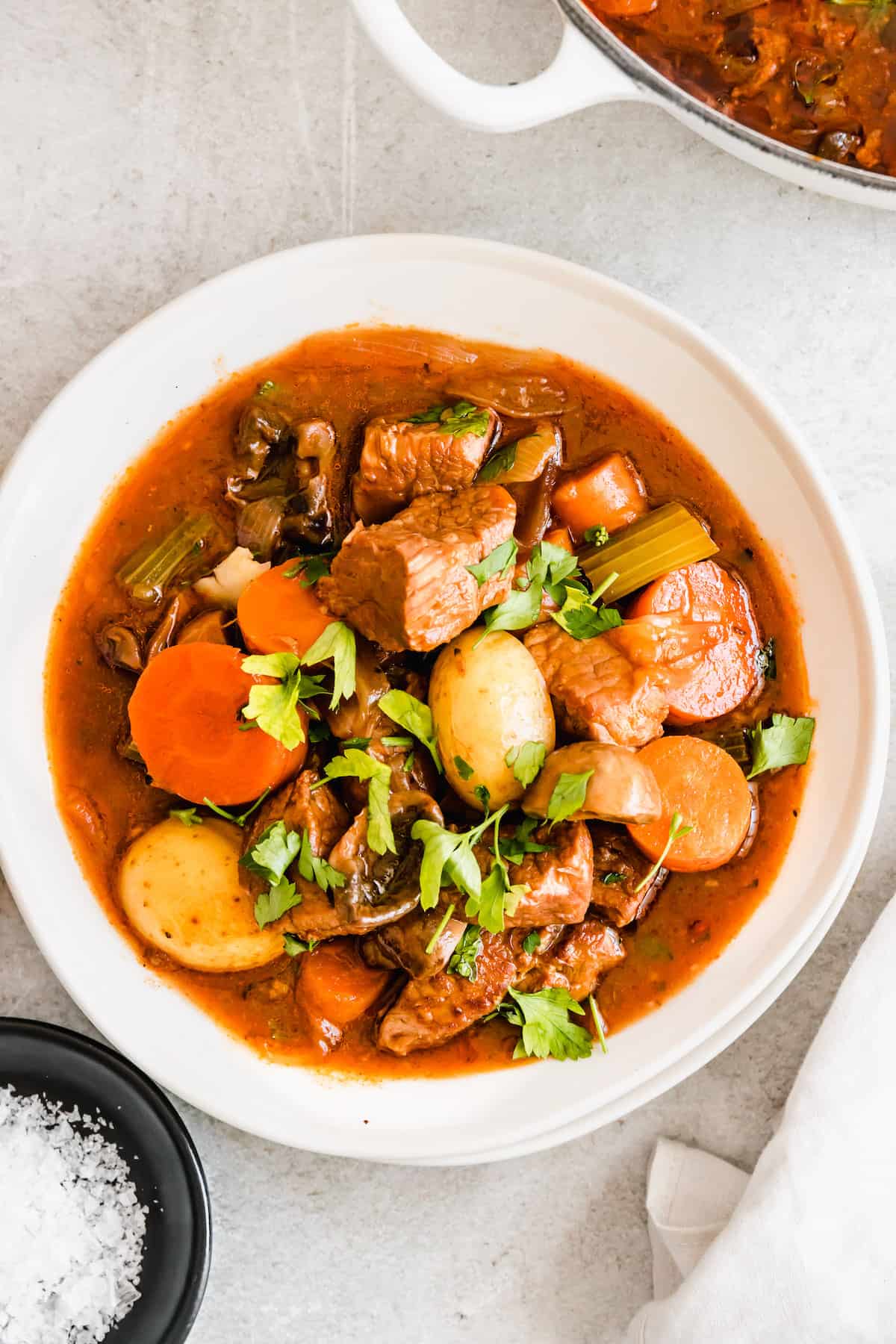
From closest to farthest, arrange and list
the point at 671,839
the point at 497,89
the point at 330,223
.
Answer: the point at 497,89, the point at 671,839, the point at 330,223

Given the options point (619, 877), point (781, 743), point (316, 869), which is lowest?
point (619, 877)

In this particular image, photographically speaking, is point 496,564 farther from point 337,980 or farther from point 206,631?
point 337,980

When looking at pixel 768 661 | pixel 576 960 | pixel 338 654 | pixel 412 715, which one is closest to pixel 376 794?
pixel 412 715

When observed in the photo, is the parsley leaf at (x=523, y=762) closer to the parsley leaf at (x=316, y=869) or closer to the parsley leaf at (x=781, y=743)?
the parsley leaf at (x=316, y=869)

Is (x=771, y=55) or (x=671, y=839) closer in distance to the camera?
(x=771, y=55)

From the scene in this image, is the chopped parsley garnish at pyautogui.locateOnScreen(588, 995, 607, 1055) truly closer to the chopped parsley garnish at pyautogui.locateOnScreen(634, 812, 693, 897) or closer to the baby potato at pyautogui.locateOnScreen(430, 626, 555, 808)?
the chopped parsley garnish at pyautogui.locateOnScreen(634, 812, 693, 897)

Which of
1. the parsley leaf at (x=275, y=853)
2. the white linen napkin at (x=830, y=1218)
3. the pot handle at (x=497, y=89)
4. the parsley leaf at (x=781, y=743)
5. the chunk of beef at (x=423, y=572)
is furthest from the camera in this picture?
the white linen napkin at (x=830, y=1218)

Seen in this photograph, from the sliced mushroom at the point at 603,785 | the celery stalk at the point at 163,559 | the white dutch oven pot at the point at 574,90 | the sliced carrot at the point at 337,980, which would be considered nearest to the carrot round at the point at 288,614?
the celery stalk at the point at 163,559
